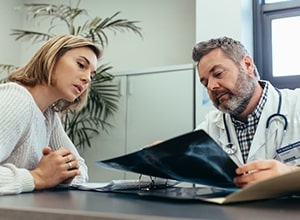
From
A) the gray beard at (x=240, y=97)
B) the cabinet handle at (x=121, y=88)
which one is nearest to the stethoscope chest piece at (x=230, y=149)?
the gray beard at (x=240, y=97)

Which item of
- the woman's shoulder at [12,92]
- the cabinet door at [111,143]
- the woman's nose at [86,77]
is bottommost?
the cabinet door at [111,143]

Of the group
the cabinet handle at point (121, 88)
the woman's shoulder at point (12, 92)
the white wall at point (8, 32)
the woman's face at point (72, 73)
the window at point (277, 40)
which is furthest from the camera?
the white wall at point (8, 32)

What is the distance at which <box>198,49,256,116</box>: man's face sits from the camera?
1.47m

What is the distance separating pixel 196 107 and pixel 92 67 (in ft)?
4.02

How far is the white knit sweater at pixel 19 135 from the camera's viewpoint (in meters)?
0.81

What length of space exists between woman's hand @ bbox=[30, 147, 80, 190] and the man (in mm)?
650

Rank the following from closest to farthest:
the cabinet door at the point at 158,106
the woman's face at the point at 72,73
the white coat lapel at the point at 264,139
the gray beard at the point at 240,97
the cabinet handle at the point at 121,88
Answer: the woman's face at the point at 72,73
the white coat lapel at the point at 264,139
the gray beard at the point at 240,97
the cabinet door at the point at 158,106
the cabinet handle at the point at 121,88

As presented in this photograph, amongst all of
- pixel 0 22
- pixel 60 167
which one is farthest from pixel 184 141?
pixel 0 22

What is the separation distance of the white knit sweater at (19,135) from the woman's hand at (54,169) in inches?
1.4

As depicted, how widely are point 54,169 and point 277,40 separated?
2140 millimetres

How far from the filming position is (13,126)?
93cm

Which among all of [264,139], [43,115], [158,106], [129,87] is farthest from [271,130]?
[129,87]

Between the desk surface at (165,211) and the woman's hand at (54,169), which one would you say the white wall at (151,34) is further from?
the desk surface at (165,211)

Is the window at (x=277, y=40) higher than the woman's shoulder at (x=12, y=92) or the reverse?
higher
